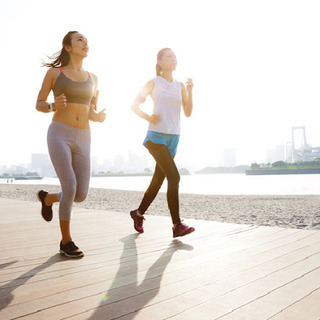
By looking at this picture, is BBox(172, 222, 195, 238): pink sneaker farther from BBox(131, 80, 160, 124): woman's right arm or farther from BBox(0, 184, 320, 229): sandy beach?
BBox(0, 184, 320, 229): sandy beach

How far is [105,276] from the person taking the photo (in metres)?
2.04

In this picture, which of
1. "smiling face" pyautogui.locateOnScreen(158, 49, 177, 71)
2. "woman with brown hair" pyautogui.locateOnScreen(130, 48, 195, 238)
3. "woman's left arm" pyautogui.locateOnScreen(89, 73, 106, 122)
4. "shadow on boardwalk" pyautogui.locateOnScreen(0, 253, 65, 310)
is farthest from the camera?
"smiling face" pyautogui.locateOnScreen(158, 49, 177, 71)

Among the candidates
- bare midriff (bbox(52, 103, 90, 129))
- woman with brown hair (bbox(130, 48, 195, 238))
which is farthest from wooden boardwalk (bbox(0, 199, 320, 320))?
bare midriff (bbox(52, 103, 90, 129))

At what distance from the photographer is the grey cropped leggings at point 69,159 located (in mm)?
2617

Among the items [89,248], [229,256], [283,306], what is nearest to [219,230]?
[229,256]

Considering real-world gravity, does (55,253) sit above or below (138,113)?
below

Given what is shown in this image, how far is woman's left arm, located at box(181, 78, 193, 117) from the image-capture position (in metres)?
3.64

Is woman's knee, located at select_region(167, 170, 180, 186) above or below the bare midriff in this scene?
below

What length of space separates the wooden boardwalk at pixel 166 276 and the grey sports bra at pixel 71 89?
4.19 feet

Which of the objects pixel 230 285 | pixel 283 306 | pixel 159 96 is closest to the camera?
pixel 283 306

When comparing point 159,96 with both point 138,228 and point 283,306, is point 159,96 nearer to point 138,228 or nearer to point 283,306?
point 138,228

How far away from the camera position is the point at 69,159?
2.64m

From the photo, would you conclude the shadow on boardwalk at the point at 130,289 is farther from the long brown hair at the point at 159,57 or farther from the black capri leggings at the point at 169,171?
the long brown hair at the point at 159,57

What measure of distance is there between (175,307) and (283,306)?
50cm
